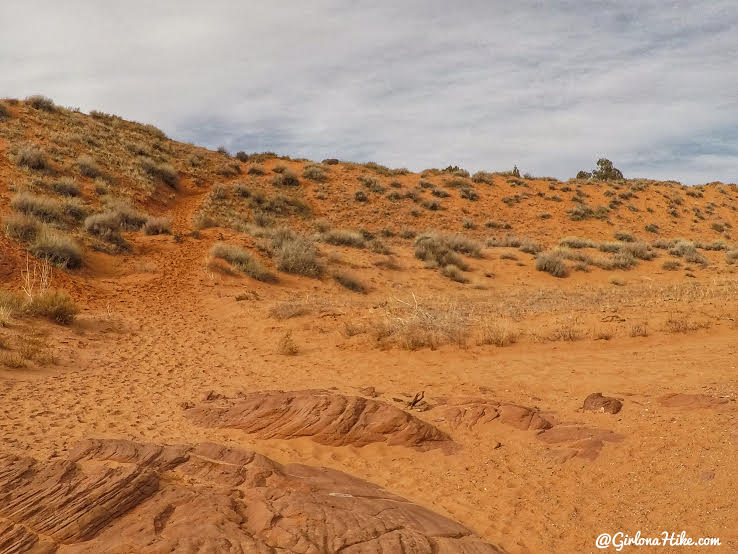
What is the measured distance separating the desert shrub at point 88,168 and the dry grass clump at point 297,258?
983cm

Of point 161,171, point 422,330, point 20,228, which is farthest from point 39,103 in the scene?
point 422,330

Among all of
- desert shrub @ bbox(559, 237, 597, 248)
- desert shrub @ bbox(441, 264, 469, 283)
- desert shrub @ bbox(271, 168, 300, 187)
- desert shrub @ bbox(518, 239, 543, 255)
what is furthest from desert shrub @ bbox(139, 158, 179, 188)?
desert shrub @ bbox(559, 237, 597, 248)

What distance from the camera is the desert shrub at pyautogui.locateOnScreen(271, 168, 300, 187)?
32.3m

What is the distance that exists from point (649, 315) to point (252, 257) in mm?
12136

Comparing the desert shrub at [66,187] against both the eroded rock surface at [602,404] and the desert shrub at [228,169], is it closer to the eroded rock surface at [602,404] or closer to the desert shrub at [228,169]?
the desert shrub at [228,169]

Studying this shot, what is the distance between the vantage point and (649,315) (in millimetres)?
10828

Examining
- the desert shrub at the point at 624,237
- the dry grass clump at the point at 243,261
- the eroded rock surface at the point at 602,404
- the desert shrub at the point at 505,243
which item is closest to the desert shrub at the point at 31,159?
the dry grass clump at the point at 243,261

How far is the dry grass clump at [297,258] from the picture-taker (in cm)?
1825

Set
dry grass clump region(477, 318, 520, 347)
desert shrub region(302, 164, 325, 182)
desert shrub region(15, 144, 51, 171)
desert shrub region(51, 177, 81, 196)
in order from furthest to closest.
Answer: desert shrub region(302, 164, 325, 182) → desert shrub region(15, 144, 51, 171) → desert shrub region(51, 177, 81, 196) → dry grass clump region(477, 318, 520, 347)

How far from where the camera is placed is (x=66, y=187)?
19859 millimetres

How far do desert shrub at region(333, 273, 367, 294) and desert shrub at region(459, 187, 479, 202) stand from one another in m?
19.5

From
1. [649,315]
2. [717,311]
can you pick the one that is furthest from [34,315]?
[717,311]

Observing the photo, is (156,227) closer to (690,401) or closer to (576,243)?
(690,401)

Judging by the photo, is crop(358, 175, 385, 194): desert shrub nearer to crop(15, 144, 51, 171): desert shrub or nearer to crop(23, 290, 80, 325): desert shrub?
crop(15, 144, 51, 171): desert shrub
